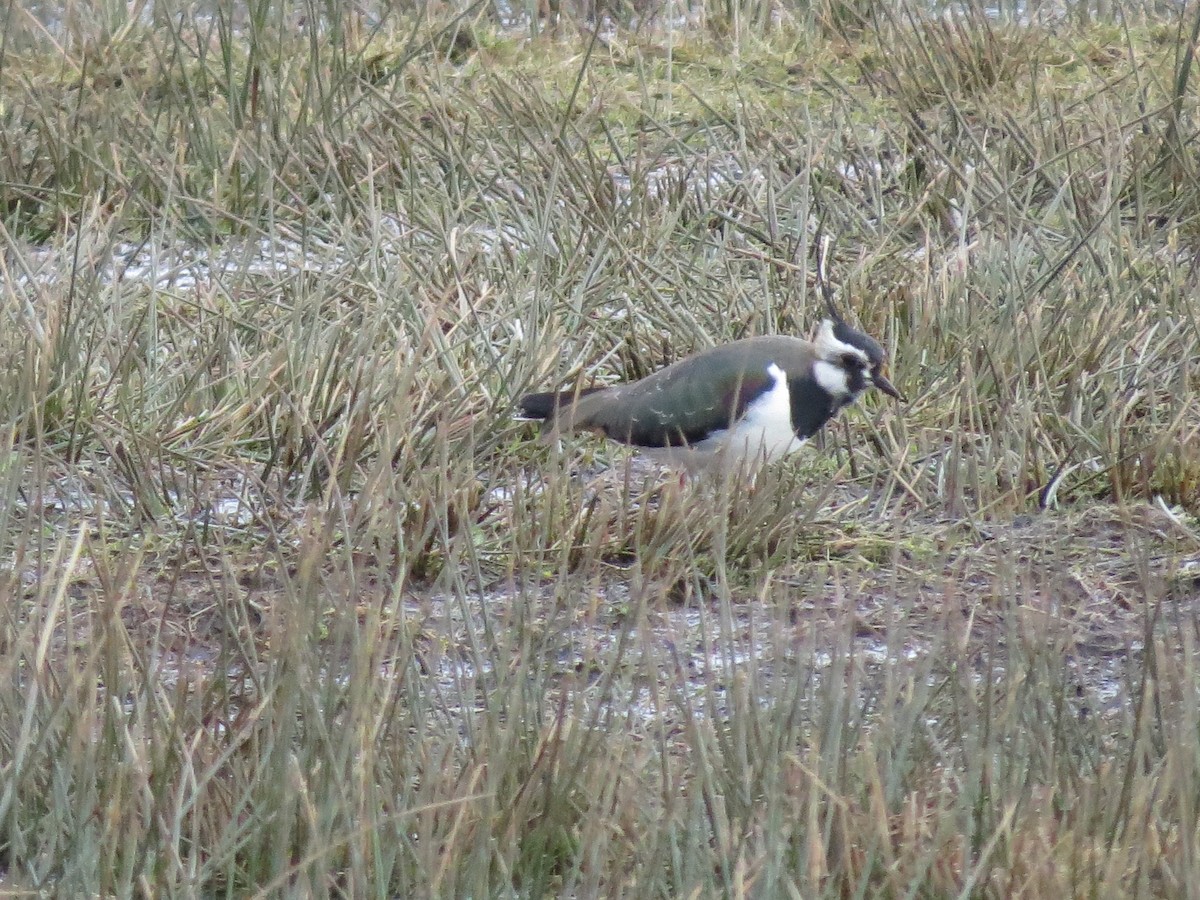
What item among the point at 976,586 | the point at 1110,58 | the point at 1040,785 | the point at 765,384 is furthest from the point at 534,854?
the point at 1110,58

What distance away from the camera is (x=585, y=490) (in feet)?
13.1

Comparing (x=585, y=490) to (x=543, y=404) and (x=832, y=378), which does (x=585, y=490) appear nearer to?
(x=543, y=404)

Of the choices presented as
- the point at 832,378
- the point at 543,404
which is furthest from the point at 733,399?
the point at 543,404

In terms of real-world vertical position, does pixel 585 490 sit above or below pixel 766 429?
below

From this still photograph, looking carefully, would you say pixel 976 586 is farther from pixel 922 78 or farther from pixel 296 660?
pixel 922 78

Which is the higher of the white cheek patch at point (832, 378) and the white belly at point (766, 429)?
the white cheek patch at point (832, 378)

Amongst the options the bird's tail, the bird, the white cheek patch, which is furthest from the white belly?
the bird's tail

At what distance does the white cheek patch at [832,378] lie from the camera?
435cm

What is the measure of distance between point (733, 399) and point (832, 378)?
10.6 inches

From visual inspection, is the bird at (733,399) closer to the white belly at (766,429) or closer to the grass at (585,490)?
the white belly at (766,429)

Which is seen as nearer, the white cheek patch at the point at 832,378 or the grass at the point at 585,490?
the grass at the point at 585,490

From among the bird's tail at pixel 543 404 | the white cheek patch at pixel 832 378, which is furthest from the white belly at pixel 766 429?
the bird's tail at pixel 543 404

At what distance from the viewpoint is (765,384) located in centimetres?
427

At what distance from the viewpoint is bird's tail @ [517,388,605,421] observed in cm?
426
